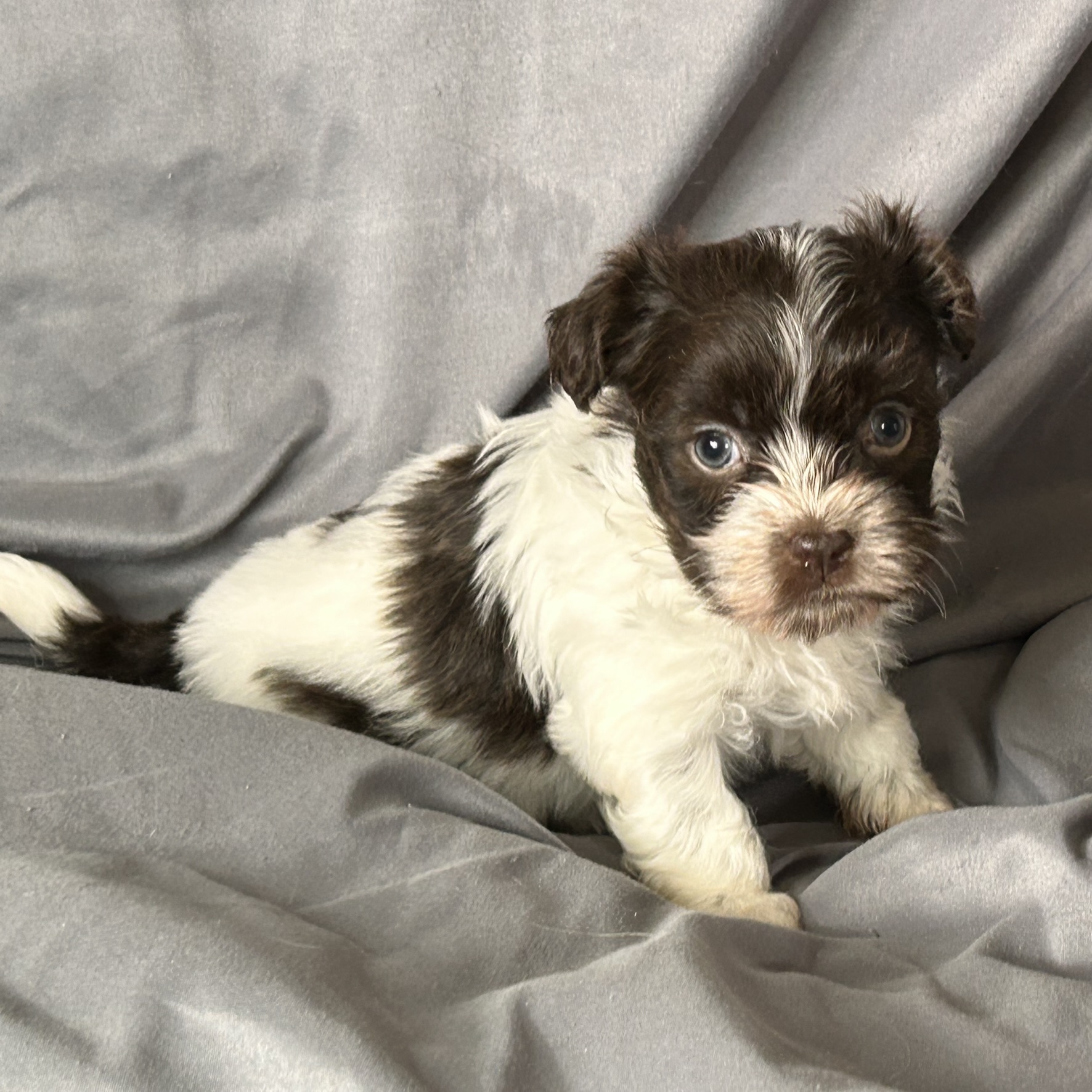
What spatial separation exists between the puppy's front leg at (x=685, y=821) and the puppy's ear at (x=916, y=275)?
92 centimetres

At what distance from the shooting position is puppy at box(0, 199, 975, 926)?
2176 millimetres

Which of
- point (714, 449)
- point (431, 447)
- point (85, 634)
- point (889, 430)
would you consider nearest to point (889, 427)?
point (889, 430)

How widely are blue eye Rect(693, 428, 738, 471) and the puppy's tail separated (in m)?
1.36

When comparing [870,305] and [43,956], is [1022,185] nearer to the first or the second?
[870,305]

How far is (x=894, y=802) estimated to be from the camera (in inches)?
105

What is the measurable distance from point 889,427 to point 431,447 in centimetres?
150

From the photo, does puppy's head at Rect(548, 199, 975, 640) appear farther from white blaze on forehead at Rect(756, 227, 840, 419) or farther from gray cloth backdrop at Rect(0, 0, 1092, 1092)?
gray cloth backdrop at Rect(0, 0, 1092, 1092)

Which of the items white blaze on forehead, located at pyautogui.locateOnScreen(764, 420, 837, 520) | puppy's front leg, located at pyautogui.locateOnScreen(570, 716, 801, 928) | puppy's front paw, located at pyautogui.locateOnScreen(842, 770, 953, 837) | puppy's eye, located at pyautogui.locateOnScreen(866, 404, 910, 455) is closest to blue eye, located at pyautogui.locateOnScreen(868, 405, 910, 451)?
puppy's eye, located at pyautogui.locateOnScreen(866, 404, 910, 455)

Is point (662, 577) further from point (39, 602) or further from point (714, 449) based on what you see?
point (39, 602)

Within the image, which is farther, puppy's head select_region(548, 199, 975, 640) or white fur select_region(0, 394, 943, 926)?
white fur select_region(0, 394, 943, 926)

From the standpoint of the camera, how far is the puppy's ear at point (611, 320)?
2.32 metres

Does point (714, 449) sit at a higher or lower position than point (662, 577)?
higher

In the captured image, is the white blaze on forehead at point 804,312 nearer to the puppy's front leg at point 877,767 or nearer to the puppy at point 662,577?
the puppy at point 662,577

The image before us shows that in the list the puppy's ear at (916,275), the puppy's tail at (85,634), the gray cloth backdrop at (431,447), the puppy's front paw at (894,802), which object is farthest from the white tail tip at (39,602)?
the puppy's ear at (916,275)
